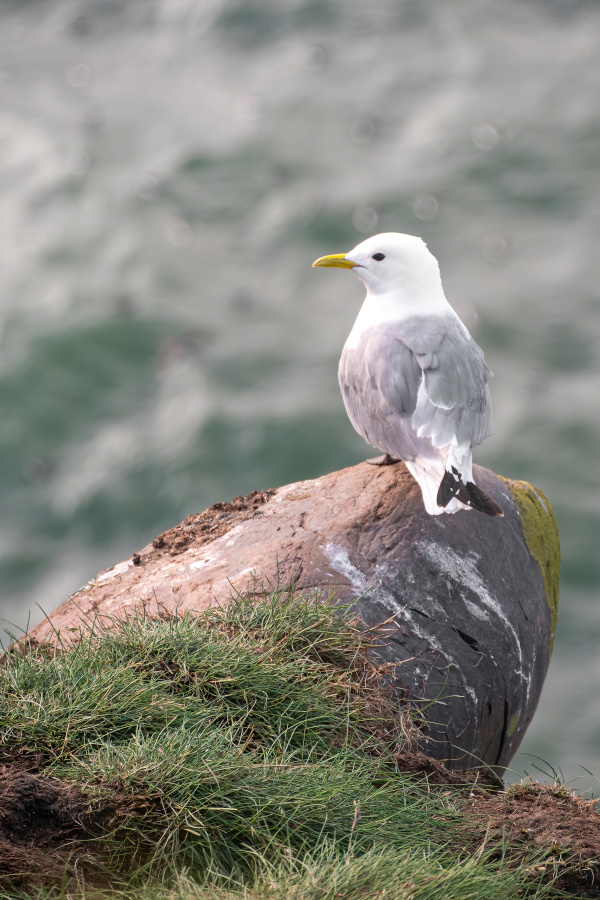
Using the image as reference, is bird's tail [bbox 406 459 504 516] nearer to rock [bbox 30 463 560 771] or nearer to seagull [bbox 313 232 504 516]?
seagull [bbox 313 232 504 516]

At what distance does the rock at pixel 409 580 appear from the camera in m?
4.61

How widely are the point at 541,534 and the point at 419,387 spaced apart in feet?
4.34

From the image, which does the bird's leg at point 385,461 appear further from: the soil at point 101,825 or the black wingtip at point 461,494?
the soil at point 101,825

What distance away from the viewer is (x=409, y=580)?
480 centimetres

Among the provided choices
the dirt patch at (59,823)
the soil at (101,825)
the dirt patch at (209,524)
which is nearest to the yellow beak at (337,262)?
the dirt patch at (209,524)

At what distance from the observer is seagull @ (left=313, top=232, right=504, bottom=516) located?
482cm

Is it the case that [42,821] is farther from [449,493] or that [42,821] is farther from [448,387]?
[448,387]

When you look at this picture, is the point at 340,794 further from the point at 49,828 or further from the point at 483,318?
the point at 483,318

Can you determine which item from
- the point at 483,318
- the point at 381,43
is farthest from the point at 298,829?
the point at 381,43

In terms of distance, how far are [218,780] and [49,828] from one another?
56 cm

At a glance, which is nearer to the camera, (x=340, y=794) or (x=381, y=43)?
(x=340, y=794)

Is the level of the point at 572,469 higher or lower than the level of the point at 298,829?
higher

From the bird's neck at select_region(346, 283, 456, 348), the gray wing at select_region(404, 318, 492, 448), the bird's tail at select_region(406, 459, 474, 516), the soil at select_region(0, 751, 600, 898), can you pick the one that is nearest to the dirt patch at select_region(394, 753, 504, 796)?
the soil at select_region(0, 751, 600, 898)

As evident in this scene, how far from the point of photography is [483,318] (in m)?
13.4
